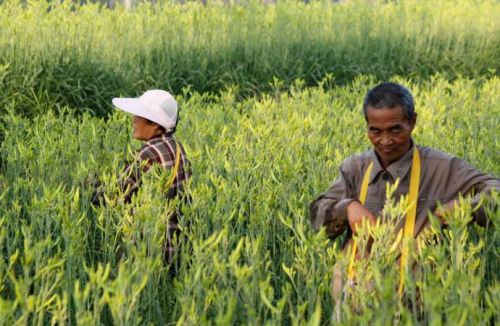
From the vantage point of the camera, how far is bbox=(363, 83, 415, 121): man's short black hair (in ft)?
11.2

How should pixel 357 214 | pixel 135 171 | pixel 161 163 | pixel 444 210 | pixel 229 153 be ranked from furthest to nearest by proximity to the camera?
pixel 229 153, pixel 161 163, pixel 135 171, pixel 357 214, pixel 444 210

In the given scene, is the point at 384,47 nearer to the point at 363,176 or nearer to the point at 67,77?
the point at 67,77

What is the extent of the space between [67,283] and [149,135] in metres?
1.36

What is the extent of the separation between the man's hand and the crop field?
43mm

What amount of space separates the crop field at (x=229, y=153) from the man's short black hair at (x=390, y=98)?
16.9 inches

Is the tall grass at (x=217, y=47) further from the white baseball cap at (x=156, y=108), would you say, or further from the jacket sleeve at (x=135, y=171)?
the jacket sleeve at (x=135, y=171)

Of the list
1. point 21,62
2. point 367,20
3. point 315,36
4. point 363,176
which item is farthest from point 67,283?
point 367,20

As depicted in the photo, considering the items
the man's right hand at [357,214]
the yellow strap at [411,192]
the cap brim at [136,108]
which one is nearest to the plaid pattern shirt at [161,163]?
the cap brim at [136,108]

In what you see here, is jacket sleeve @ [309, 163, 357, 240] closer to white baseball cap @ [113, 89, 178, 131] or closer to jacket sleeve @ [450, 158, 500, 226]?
jacket sleeve @ [450, 158, 500, 226]

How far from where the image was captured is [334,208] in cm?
339

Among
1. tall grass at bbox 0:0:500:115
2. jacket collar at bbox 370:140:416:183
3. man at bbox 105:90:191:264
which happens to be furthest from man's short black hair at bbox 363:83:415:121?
tall grass at bbox 0:0:500:115

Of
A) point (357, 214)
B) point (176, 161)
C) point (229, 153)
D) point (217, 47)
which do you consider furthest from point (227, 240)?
point (217, 47)

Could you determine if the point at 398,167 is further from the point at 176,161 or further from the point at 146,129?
the point at 146,129

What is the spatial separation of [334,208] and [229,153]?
2.49m
